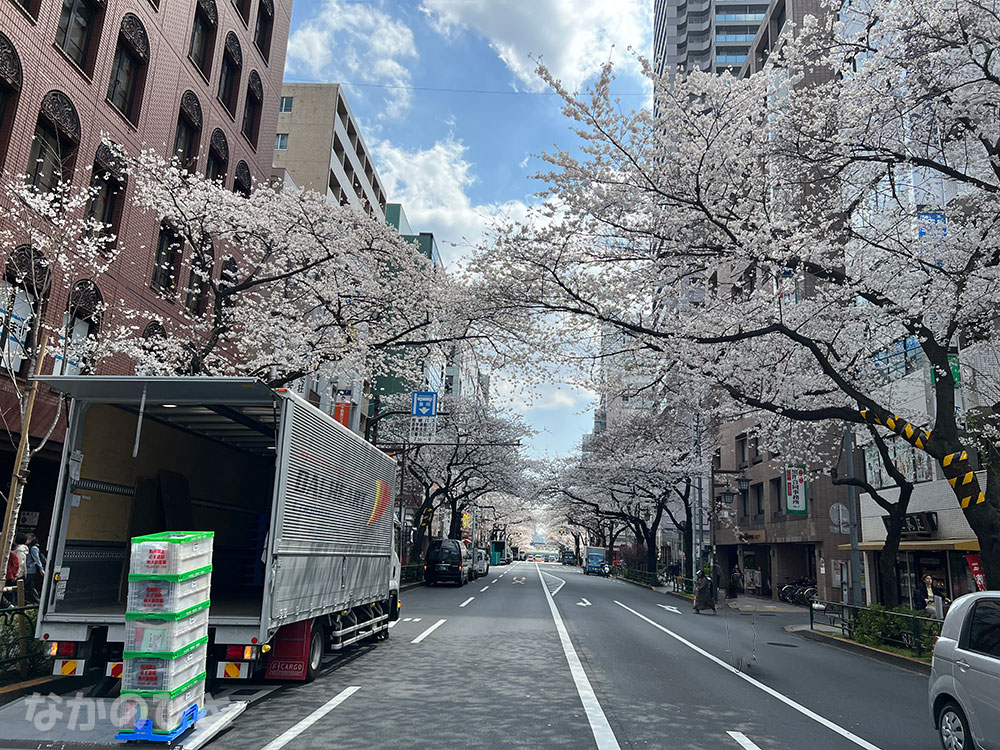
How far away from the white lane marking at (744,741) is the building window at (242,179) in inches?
1002

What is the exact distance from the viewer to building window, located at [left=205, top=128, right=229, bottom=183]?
25625 millimetres

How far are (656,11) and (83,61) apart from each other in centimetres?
11251

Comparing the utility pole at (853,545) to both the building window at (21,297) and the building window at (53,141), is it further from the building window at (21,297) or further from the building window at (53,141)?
the building window at (53,141)

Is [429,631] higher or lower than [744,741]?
lower

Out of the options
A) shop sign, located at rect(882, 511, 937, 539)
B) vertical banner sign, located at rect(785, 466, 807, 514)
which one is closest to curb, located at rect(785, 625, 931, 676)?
shop sign, located at rect(882, 511, 937, 539)

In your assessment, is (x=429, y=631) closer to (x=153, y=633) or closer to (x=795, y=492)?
(x=153, y=633)

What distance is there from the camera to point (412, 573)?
3822 centimetres

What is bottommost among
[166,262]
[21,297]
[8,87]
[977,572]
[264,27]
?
[977,572]

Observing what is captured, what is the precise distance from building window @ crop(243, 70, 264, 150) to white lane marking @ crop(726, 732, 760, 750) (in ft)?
91.9

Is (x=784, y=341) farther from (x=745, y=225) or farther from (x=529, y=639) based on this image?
(x=529, y=639)

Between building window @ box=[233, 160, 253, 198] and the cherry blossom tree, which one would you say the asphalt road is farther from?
building window @ box=[233, 160, 253, 198]

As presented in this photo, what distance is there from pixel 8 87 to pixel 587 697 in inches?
682

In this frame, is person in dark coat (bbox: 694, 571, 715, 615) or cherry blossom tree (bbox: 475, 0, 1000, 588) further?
person in dark coat (bbox: 694, 571, 715, 615)

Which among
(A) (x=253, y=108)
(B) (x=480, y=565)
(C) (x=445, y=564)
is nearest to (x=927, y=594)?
(C) (x=445, y=564)
